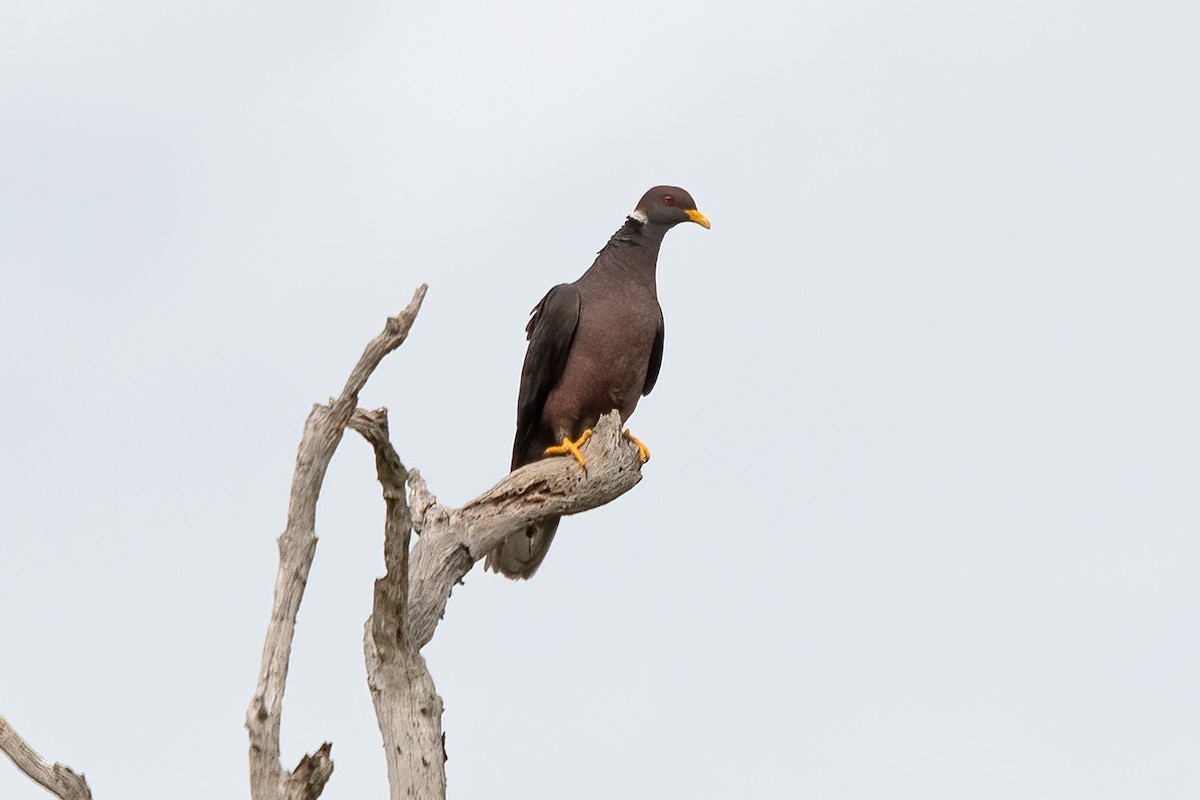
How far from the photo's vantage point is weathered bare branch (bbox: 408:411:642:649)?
6.87m

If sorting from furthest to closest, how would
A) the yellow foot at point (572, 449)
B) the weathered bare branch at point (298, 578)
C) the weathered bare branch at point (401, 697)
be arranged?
the yellow foot at point (572, 449) → the weathered bare branch at point (401, 697) → the weathered bare branch at point (298, 578)

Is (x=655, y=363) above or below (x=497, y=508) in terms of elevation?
above

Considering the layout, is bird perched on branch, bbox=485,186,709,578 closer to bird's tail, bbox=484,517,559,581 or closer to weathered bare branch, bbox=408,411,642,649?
bird's tail, bbox=484,517,559,581

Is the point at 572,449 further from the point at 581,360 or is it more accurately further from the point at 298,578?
the point at 298,578

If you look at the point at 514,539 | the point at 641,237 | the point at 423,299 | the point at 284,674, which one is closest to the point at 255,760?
the point at 284,674

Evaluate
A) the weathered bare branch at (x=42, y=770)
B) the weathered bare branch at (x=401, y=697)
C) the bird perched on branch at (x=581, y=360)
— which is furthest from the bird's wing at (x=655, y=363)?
the weathered bare branch at (x=42, y=770)

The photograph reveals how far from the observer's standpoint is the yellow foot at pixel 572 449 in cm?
764

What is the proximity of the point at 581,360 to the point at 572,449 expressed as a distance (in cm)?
70

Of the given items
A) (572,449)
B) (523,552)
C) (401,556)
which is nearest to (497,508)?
(572,449)

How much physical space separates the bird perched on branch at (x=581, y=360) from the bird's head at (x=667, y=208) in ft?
1.11

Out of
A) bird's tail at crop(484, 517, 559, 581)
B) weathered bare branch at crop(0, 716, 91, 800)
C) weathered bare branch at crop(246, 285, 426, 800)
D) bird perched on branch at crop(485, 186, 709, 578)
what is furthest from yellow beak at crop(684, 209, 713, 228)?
weathered bare branch at crop(0, 716, 91, 800)

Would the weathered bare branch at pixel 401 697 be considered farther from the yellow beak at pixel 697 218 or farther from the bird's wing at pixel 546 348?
the yellow beak at pixel 697 218

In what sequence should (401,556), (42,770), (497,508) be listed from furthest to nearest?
(497,508)
(401,556)
(42,770)

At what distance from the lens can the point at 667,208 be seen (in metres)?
8.95
